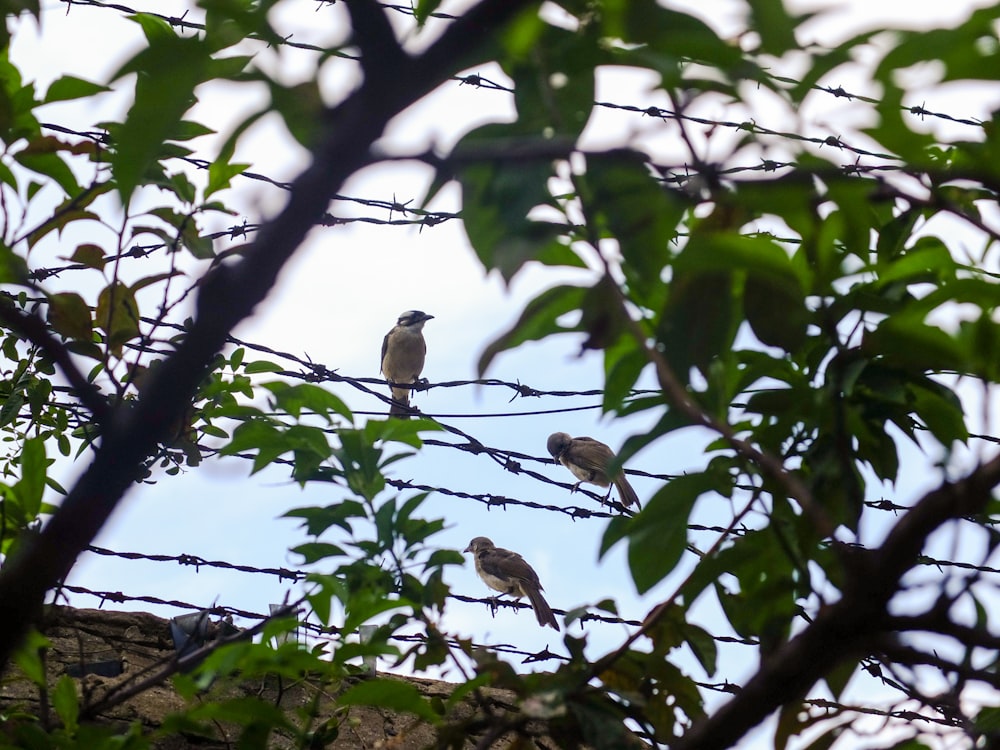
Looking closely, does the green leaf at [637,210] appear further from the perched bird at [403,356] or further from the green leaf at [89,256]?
the perched bird at [403,356]

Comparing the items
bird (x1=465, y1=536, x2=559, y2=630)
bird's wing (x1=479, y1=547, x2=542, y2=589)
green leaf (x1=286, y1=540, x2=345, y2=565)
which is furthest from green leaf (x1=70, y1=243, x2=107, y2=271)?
bird's wing (x1=479, y1=547, x2=542, y2=589)

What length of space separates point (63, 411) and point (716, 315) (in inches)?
124

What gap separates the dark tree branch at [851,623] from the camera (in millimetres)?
1071

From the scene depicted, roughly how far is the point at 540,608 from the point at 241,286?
18.1ft

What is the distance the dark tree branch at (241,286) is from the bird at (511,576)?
512 cm

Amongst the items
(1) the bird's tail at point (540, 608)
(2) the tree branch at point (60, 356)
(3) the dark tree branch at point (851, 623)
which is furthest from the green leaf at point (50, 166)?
(1) the bird's tail at point (540, 608)

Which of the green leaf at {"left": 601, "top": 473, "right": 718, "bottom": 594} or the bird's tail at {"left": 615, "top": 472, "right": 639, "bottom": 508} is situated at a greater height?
the bird's tail at {"left": 615, "top": 472, "right": 639, "bottom": 508}

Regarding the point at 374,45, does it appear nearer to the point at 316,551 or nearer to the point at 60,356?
the point at 60,356

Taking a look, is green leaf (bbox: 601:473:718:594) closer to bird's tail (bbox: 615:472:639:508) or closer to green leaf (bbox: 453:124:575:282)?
green leaf (bbox: 453:124:575:282)

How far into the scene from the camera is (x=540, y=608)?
20.3ft

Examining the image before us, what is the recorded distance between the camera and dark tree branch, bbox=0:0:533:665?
868 mm

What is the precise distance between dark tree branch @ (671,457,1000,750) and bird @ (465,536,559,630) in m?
4.77

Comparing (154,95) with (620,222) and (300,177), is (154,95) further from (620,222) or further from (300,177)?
(620,222)

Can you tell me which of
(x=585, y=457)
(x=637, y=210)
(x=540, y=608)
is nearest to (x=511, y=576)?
(x=540, y=608)
